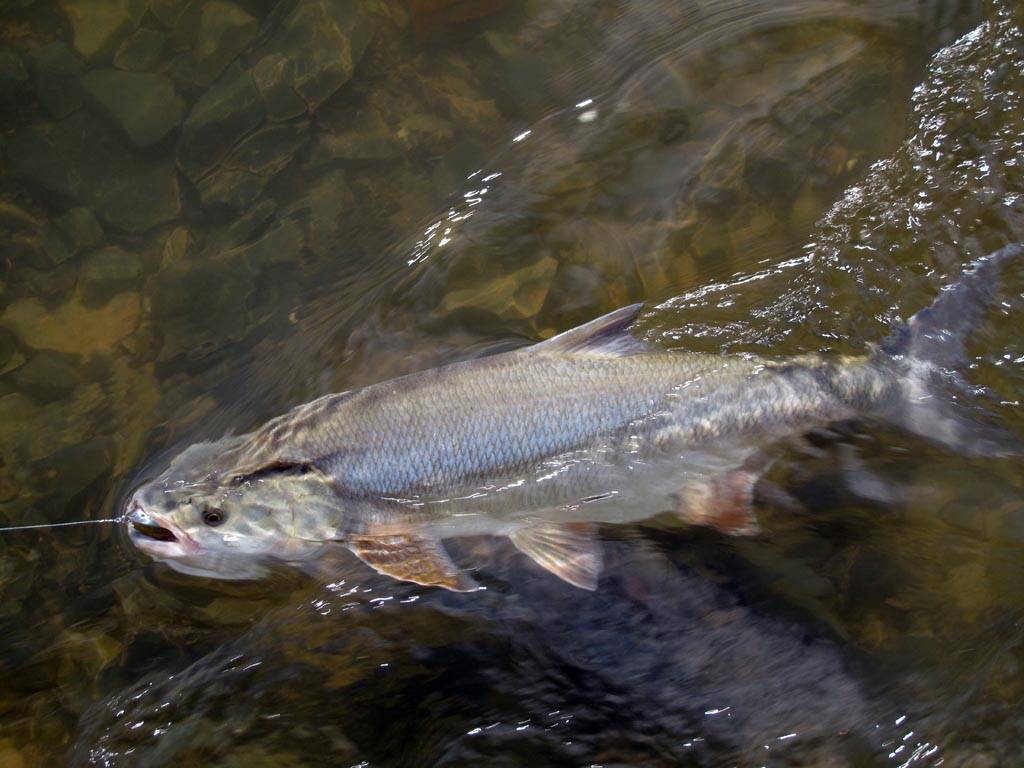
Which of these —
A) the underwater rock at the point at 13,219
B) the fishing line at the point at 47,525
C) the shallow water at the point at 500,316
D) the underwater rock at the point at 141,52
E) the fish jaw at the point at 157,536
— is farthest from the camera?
the underwater rock at the point at 141,52

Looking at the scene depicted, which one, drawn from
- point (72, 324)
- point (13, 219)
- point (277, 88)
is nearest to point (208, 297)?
point (72, 324)

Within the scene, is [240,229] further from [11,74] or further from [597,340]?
[597,340]

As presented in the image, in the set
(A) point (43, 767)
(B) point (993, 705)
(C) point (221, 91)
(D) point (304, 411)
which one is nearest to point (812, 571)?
(B) point (993, 705)

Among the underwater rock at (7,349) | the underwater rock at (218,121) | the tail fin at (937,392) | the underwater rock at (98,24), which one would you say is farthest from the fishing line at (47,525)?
the tail fin at (937,392)

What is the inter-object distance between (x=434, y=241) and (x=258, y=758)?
305 cm

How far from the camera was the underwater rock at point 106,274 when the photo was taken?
5.34 metres

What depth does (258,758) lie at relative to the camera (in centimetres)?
383

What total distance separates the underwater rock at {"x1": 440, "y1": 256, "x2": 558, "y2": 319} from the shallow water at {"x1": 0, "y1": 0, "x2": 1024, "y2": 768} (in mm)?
25

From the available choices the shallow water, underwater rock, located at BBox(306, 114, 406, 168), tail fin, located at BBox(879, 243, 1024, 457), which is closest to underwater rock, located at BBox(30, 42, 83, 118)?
the shallow water

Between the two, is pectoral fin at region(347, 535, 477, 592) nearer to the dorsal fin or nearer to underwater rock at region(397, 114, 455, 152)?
the dorsal fin

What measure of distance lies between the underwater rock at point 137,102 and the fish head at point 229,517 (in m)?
2.46

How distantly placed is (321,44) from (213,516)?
129 inches

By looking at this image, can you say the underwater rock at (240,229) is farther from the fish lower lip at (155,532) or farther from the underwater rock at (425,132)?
the fish lower lip at (155,532)

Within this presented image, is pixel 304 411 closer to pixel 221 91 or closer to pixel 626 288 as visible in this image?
pixel 626 288
